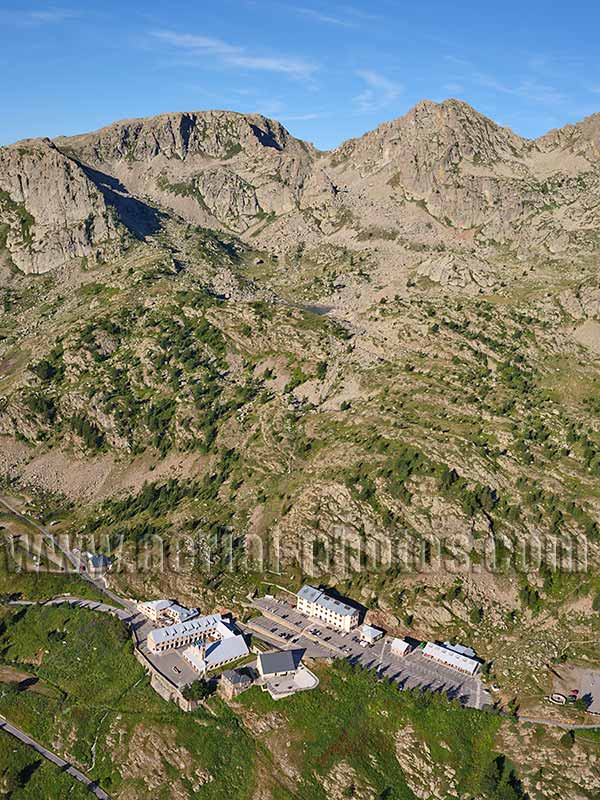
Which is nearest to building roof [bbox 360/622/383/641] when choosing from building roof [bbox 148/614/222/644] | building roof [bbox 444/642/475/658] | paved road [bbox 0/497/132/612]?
building roof [bbox 444/642/475/658]

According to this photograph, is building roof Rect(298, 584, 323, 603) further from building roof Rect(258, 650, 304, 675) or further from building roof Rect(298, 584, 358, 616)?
building roof Rect(258, 650, 304, 675)

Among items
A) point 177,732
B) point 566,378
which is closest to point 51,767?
point 177,732

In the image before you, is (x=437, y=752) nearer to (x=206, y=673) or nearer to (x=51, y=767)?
(x=206, y=673)

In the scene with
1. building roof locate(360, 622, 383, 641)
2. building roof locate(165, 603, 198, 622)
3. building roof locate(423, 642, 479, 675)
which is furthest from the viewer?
building roof locate(165, 603, 198, 622)

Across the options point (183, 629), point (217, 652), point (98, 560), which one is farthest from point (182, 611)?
point (98, 560)

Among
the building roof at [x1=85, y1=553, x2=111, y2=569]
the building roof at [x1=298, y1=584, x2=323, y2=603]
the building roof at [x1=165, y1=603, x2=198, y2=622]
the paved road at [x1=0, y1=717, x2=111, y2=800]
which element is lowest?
the paved road at [x1=0, y1=717, x2=111, y2=800]

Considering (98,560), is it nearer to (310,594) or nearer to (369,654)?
(310,594)
